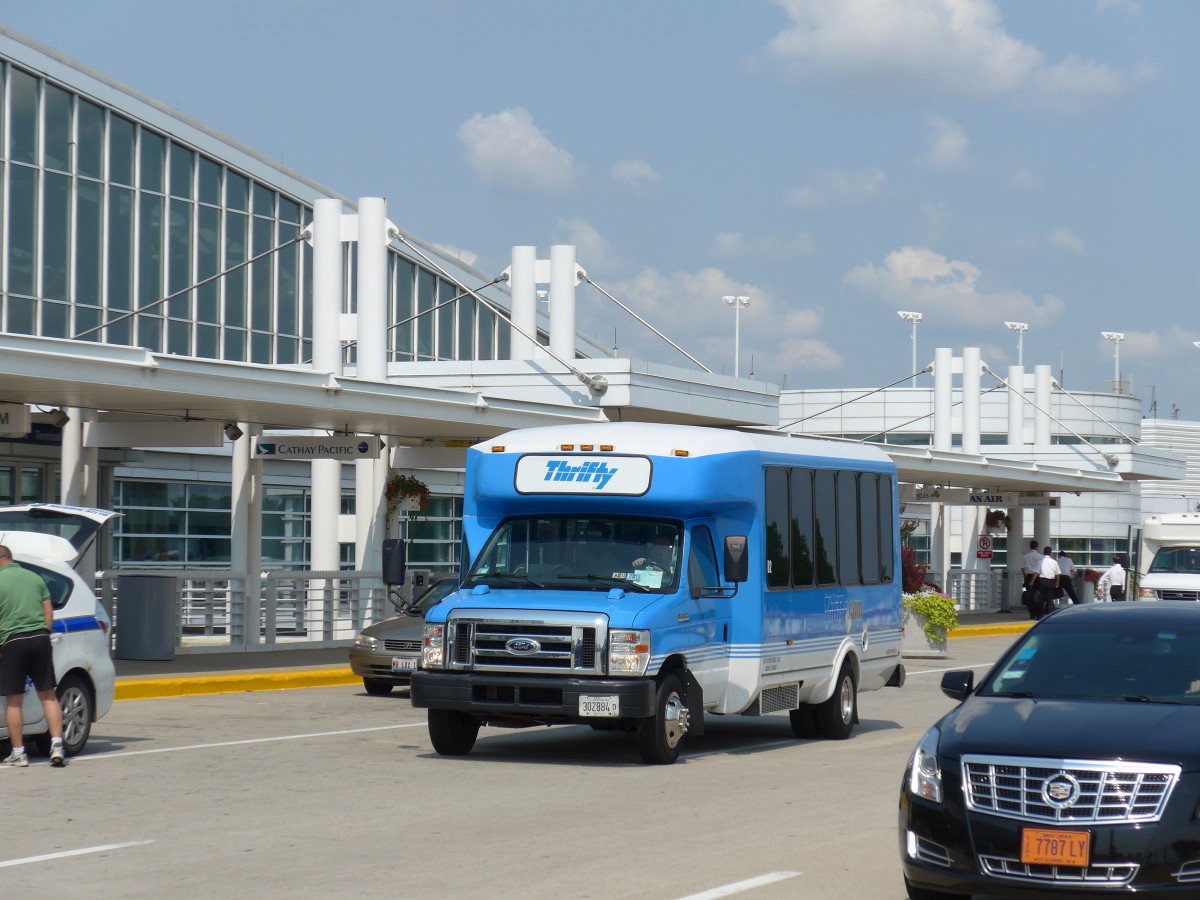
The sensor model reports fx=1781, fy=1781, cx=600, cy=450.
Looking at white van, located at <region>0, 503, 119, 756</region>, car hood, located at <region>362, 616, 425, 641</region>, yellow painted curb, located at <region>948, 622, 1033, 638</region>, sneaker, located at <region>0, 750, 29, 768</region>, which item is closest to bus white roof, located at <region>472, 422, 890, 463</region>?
white van, located at <region>0, 503, 119, 756</region>

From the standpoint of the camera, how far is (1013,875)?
7672 mm

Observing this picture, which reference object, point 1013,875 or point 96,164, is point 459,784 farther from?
point 96,164

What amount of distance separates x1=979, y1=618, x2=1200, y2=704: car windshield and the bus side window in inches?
207

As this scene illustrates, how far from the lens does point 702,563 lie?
15.0 m

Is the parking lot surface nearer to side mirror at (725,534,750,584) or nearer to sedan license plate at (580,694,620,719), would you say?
sedan license plate at (580,694,620,719)

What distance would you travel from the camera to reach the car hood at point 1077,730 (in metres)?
7.85

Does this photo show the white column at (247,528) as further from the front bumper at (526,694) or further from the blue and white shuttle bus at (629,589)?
the front bumper at (526,694)

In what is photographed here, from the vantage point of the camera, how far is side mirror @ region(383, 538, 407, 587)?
53.7 ft

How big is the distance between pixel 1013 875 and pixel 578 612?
6.64 m

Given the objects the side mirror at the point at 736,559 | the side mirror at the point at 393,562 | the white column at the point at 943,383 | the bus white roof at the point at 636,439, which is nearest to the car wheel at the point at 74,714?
the side mirror at the point at 393,562

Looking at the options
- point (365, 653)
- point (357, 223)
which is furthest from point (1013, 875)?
point (357, 223)

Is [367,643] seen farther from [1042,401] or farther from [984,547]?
[1042,401]

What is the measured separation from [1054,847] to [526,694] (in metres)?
6.89

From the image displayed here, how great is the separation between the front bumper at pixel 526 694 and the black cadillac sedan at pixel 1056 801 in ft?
17.3
